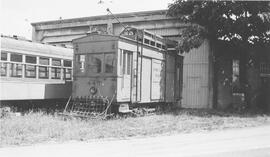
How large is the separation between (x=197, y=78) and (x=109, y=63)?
405 inches

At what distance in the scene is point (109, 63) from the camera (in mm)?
14125

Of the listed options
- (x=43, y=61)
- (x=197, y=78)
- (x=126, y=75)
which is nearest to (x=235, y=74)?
(x=197, y=78)

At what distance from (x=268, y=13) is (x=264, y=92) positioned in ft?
18.0

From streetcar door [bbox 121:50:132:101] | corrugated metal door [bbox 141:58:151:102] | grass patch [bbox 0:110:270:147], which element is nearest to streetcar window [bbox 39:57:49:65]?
grass patch [bbox 0:110:270:147]

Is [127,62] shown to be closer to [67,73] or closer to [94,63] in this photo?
[94,63]

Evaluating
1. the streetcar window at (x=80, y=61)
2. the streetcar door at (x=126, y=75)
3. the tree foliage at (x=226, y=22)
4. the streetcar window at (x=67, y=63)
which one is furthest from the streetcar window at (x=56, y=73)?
the tree foliage at (x=226, y=22)

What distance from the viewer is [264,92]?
75.2 ft

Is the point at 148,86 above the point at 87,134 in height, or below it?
above

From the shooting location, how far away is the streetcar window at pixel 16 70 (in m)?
13.4

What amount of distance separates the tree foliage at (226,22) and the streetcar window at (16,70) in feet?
28.0

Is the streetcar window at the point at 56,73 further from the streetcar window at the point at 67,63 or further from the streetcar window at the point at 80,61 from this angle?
the streetcar window at the point at 80,61

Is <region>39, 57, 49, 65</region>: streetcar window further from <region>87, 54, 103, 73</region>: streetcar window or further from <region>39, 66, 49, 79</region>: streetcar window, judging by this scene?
<region>87, 54, 103, 73</region>: streetcar window

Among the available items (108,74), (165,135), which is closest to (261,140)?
(165,135)

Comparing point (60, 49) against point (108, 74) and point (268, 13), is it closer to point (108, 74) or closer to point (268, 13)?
point (108, 74)
